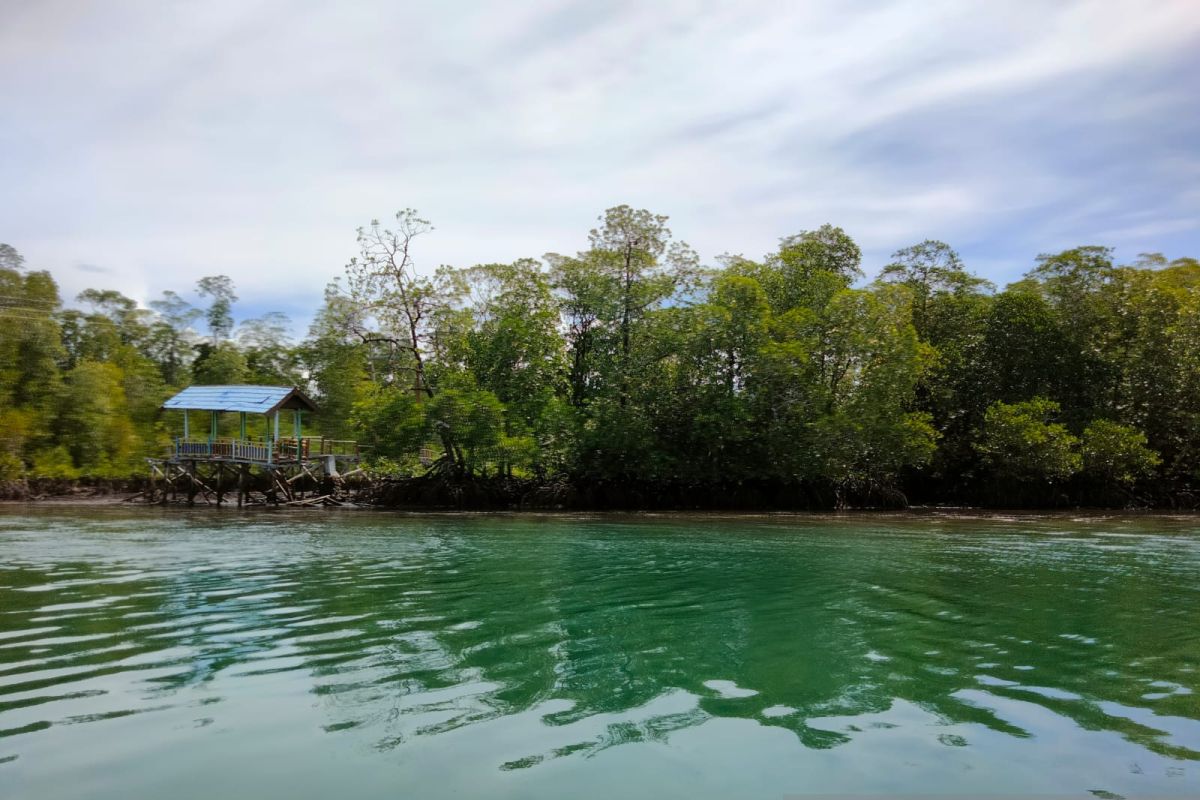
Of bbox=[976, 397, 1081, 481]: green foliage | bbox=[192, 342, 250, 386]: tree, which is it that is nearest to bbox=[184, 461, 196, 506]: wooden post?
bbox=[192, 342, 250, 386]: tree

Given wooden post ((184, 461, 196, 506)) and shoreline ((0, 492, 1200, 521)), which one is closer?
shoreline ((0, 492, 1200, 521))

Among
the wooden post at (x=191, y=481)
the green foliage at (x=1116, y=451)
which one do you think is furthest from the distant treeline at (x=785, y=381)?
the wooden post at (x=191, y=481)

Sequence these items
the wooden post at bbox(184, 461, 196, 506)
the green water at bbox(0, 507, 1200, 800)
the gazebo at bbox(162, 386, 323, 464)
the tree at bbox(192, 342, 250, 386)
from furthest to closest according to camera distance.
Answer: the tree at bbox(192, 342, 250, 386)
the wooden post at bbox(184, 461, 196, 506)
the gazebo at bbox(162, 386, 323, 464)
the green water at bbox(0, 507, 1200, 800)

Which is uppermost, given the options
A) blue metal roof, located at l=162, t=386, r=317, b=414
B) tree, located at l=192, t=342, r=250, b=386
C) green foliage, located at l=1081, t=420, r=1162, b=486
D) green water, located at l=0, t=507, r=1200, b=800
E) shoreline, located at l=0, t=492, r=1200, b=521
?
tree, located at l=192, t=342, r=250, b=386

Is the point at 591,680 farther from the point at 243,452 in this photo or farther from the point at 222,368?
the point at 222,368

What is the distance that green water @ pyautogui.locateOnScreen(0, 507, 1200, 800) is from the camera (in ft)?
14.3

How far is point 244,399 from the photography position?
35.0 m

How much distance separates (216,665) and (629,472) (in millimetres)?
28324

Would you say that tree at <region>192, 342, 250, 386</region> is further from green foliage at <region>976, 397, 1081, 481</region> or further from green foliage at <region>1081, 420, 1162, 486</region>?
green foliage at <region>1081, 420, 1162, 486</region>

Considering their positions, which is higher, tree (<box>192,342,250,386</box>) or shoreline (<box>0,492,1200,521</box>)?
tree (<box>192,342,250,386</box>)

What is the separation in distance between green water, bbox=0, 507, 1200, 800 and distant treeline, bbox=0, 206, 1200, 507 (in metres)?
19.7

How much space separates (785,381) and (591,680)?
2797cm

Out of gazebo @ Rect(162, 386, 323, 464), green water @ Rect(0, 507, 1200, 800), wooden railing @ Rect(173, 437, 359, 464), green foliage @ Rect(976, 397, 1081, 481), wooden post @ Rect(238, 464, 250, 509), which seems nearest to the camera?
green water @ Rect(0, 507, 1200, 800)

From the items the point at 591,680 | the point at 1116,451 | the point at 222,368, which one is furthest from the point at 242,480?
the point at 1116,451
